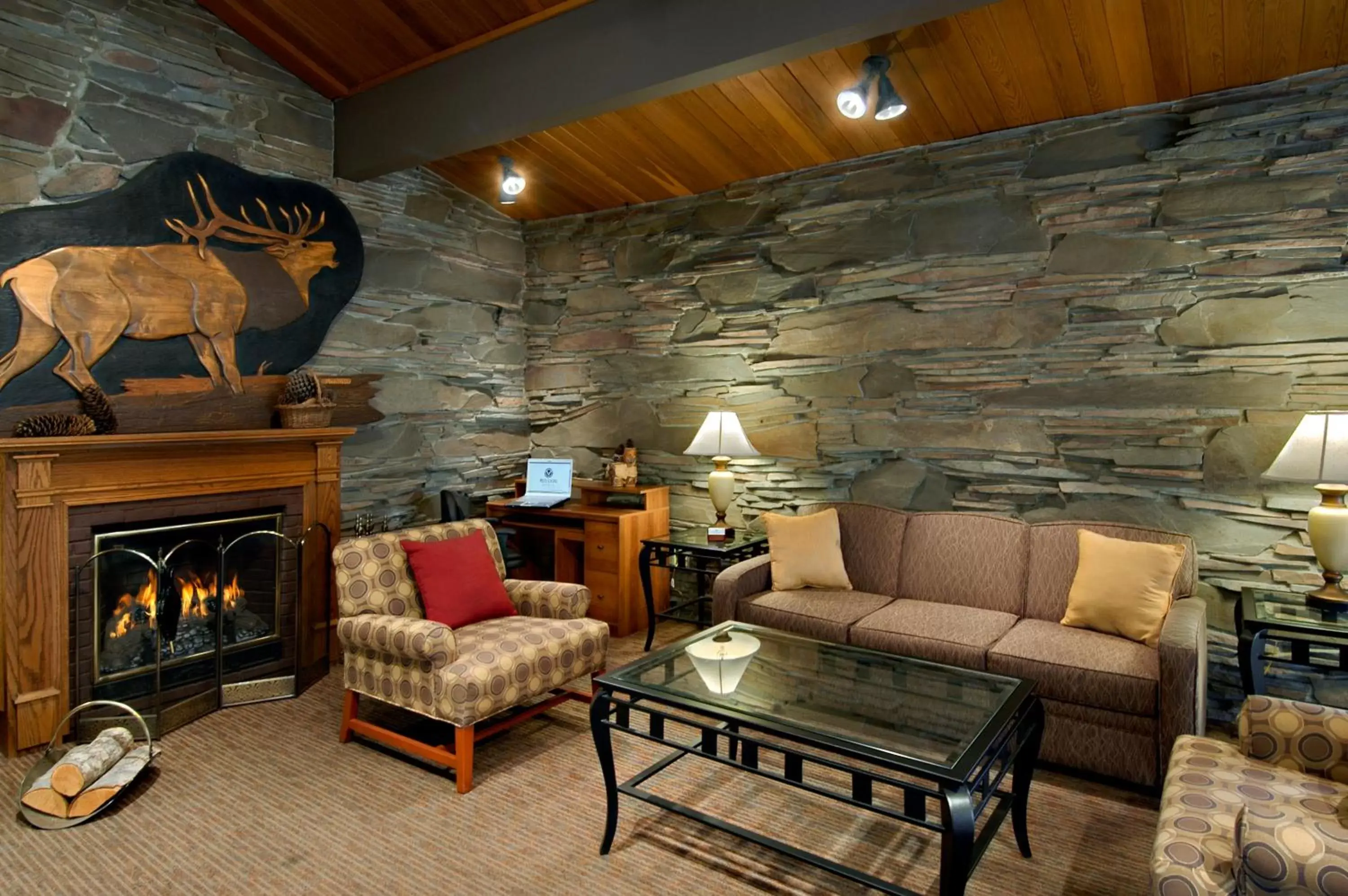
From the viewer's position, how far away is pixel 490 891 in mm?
2207

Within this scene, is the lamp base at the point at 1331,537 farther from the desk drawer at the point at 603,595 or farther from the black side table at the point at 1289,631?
the desk drawer at the point at 603,595

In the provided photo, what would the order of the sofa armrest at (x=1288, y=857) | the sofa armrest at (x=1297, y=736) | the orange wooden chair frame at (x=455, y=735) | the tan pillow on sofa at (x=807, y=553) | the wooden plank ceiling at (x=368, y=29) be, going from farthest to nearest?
the tan pillow on sofa at (x=807, y=553), the wooden plank ceiling at (x=368, y=29), the orange wooden chair frame at (x=455, y=735), the sofa armrest at (x=1297, y=736), the sofa armrest at (x=1288, y=857)

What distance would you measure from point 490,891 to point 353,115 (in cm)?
400

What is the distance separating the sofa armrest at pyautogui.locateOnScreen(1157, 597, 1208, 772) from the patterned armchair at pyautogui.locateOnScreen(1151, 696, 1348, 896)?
1.34ft

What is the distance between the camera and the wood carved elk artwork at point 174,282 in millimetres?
3293

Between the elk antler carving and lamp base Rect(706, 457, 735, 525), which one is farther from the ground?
the elk antler carving

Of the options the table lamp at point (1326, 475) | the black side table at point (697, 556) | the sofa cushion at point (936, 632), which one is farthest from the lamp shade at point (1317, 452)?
the black side table at point (697, 556)

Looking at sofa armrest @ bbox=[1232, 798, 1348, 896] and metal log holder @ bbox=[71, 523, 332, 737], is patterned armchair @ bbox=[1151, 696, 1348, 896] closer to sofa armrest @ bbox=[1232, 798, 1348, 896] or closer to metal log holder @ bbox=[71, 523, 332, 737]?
sofa armrest @ bbox=[1232, 798, 1348, 896]

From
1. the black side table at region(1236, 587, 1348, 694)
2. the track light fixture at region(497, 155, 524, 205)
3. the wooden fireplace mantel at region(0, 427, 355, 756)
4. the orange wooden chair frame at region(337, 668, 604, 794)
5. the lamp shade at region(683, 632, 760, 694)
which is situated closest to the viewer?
the lamp shade at region(683, 632, 760, 694)

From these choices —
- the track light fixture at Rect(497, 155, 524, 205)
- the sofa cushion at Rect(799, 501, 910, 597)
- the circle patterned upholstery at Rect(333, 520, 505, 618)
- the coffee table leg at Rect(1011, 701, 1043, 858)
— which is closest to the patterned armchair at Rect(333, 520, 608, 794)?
the circle patterned upholstery at Rect(333, 520, 505, 618)

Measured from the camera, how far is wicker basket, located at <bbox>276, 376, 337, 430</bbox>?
3.94 m

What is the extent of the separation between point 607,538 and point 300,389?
1.87m

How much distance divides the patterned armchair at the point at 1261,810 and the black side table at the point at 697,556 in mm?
2339

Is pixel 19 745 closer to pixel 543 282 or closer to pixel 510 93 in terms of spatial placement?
pixel 510 93
